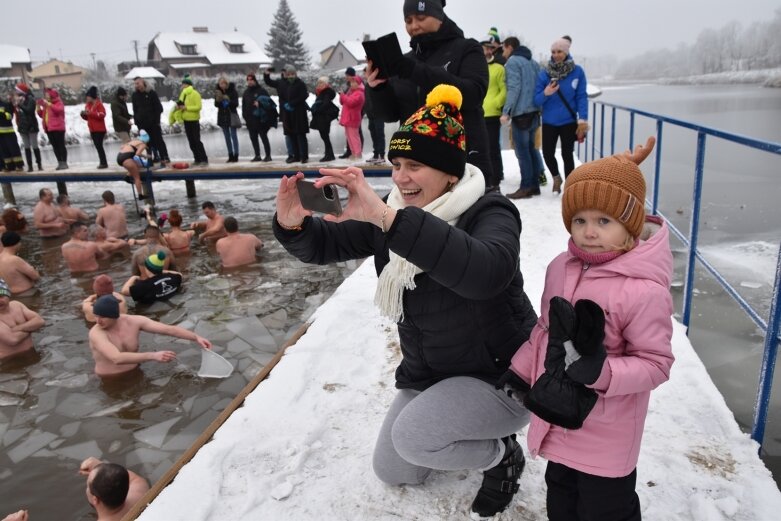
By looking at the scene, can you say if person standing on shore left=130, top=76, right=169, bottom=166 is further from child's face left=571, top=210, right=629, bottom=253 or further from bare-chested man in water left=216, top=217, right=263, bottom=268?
child's face left=571, top=210, right=629, bottom=253

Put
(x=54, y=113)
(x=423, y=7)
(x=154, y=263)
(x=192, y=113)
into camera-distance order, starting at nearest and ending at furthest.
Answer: (x=423, y=7)
(x=154, y=263)
(x=192, y=113)
(x=54, y=113)

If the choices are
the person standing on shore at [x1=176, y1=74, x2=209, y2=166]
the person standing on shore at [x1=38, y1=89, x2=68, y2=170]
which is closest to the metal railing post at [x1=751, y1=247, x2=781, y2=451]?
the person standing on shore at [x1=176, y1=74, x2=209, y2=166]

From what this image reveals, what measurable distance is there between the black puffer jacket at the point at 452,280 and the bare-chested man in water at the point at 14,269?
629 cm

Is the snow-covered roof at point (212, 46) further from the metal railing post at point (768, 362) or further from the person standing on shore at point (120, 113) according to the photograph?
the metal railing post at point (768, 362)

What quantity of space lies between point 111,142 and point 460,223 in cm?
2740

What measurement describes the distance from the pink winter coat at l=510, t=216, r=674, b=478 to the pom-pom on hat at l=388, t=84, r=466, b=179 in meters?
0.51

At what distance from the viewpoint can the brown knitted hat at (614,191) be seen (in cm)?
164

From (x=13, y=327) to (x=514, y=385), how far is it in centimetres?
522

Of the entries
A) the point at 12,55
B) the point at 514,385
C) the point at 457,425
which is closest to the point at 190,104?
the point at 457,425

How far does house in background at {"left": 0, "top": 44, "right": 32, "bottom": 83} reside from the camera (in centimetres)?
5634

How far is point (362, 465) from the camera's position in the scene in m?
2.50

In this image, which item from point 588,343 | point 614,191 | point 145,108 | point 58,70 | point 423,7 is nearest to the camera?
point 588,343

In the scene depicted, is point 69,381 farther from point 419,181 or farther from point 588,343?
point 588,343

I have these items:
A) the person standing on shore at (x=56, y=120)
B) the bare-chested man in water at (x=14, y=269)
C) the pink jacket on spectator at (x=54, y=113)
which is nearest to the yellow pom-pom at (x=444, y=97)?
the bare-chested man in water at (x=14, y=269)
